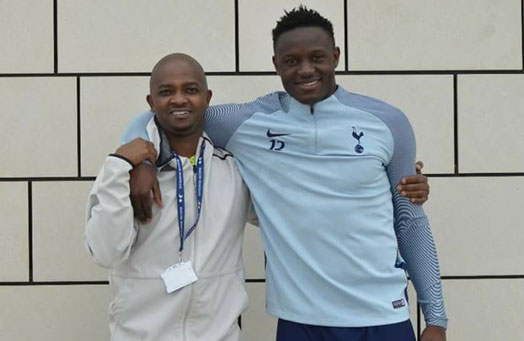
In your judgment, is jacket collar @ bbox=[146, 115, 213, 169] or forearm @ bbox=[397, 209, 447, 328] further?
forearm @ bbox=[397, 209, 447, 328]

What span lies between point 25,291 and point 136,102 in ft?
3.24

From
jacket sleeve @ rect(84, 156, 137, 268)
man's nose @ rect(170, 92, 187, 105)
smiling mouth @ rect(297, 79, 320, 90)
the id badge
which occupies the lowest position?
the id badge

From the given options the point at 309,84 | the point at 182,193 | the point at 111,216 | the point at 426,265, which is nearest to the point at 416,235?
the point at 426,265

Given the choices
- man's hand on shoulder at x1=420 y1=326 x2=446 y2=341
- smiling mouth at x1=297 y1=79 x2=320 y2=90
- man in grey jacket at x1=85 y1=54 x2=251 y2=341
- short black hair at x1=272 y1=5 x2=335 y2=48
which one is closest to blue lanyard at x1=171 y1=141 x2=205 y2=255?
man in grey jacket at x1=85 y1=54 x2=251 y2=341

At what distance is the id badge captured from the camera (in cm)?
218

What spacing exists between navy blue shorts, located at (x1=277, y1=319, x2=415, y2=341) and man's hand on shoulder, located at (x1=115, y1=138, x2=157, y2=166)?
→ 0.74 meters

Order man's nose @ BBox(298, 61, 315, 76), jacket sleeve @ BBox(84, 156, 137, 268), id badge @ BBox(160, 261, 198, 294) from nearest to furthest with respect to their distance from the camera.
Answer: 1. jacket sleeve @ BBox(84, 156, 137, 268)
2. id badge @ BBox(160, 261, 198, 294)
3. man's nose @ BBox(298, 61, 315, 76)


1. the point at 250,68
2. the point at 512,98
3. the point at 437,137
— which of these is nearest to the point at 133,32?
the point at 250,68

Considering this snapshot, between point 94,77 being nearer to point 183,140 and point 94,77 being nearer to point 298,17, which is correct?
point 183,140

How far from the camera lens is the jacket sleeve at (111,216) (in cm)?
207

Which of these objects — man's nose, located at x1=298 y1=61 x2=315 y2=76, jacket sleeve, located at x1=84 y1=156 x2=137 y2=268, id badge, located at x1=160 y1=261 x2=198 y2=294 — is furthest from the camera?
man's nose, located at x1=298 y1=61 x2=315 y2=76

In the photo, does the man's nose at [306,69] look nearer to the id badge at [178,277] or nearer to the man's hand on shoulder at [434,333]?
the id badge at [178,277]

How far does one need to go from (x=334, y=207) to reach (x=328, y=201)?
0.03m

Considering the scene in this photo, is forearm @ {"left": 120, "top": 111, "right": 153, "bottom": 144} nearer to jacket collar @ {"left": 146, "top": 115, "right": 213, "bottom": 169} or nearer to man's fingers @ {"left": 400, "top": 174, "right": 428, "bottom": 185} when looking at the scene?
jacket collar @ {"left": 146, "top": 115, "right": 213, "bottom": 169}
